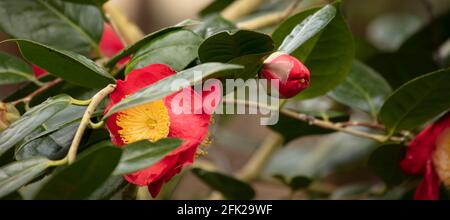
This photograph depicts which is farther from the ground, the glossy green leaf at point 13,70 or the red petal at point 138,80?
the glossy green leaf at point 13,70

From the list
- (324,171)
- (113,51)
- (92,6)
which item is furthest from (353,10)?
(92,6)

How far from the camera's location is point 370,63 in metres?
1.09

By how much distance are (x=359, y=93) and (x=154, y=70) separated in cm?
42

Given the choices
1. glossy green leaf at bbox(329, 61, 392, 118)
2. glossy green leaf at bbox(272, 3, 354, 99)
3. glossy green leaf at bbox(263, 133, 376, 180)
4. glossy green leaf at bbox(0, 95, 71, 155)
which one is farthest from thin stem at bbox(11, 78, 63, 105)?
glossy green leaf at bbox(263, 133, 376, 180)

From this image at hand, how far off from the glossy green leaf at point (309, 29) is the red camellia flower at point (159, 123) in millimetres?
88

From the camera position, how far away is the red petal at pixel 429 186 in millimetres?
776

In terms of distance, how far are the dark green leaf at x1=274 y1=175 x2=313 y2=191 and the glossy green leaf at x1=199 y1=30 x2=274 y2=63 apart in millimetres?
484

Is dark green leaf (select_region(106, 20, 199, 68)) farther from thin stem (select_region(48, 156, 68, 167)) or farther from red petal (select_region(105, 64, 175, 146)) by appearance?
thin stem (select_region(48, 156, 68, 167))

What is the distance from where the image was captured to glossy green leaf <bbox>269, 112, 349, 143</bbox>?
87cm

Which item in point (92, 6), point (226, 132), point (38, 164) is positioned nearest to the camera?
point (38, 164)

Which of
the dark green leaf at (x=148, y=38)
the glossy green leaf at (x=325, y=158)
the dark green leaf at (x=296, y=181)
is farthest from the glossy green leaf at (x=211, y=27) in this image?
the glossy green leaf at (x=325, y=158)

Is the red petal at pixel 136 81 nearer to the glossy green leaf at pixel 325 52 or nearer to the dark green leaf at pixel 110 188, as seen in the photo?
the dark green leaf at pixel 110 188

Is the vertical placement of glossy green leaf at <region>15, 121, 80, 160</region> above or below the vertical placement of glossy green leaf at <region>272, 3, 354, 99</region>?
below
